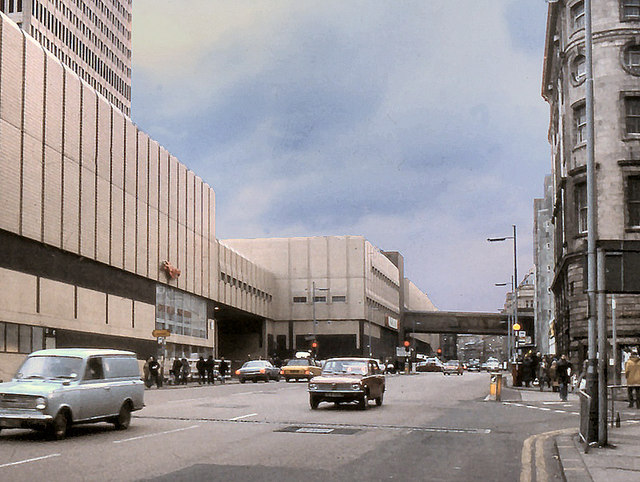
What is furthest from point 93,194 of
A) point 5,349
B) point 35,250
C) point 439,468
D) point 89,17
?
point 89,17

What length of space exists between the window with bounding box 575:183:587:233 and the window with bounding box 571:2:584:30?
26.8 feet

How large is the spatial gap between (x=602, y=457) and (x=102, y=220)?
134 ft

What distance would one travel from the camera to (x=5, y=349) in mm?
39156

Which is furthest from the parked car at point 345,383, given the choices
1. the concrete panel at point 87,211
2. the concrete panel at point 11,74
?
the concrete panel at point 87,211

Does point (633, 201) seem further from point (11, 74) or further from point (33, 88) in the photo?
point (11, 74)

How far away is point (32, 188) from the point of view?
41938mm

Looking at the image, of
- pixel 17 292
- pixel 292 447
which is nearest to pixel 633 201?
pixel 17 292

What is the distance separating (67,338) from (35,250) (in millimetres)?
5499

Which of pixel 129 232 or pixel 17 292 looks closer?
pixel 17 292

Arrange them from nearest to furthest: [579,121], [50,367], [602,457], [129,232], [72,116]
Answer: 1. [602,457]
2. [50,367]
3. [579,121]
4. [72,116]
5. [129,232]

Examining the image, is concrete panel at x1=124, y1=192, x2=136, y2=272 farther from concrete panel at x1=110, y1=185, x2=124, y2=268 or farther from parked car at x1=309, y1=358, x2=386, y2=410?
parked car at x1=309, y1=358, x2=386, y2=410

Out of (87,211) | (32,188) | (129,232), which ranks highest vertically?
(32,188)

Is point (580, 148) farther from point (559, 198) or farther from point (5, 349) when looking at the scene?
point (5, 349)

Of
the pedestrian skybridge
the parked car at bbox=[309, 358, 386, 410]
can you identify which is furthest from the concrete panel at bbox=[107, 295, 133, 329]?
the pedestrian skybridge
